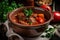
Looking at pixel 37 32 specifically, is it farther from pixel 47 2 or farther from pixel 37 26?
pixel 47 2

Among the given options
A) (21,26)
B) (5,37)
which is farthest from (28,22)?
(5,37)

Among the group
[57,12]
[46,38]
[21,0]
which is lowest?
[46,38]

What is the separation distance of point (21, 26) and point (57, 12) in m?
0.47

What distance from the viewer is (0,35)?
141 centimetres

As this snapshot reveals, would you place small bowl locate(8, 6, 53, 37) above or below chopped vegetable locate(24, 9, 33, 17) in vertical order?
below

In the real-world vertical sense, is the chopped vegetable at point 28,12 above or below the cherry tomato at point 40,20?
above

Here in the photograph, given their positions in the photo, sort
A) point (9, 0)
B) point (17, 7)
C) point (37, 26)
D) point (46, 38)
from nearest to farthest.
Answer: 1. point (37, 26)
2. point (46, 38)
3. point (17, 7)
4. point (9, 0)

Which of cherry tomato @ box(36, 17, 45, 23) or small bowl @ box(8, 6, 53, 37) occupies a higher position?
cherry tomato @ box(36, 17, 45, 23)

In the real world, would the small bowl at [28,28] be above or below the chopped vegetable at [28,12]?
below

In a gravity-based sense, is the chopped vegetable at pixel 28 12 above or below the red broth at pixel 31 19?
above

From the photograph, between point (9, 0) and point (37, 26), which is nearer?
point (37, 26)

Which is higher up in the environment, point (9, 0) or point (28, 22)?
point (9, 0)

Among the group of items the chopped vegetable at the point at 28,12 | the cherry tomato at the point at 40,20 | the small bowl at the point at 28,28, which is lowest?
the small bowl at the point at 28,28

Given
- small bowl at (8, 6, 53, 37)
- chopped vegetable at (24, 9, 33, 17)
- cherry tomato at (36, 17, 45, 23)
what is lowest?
small bowl at (8, 6, 53, 37)
